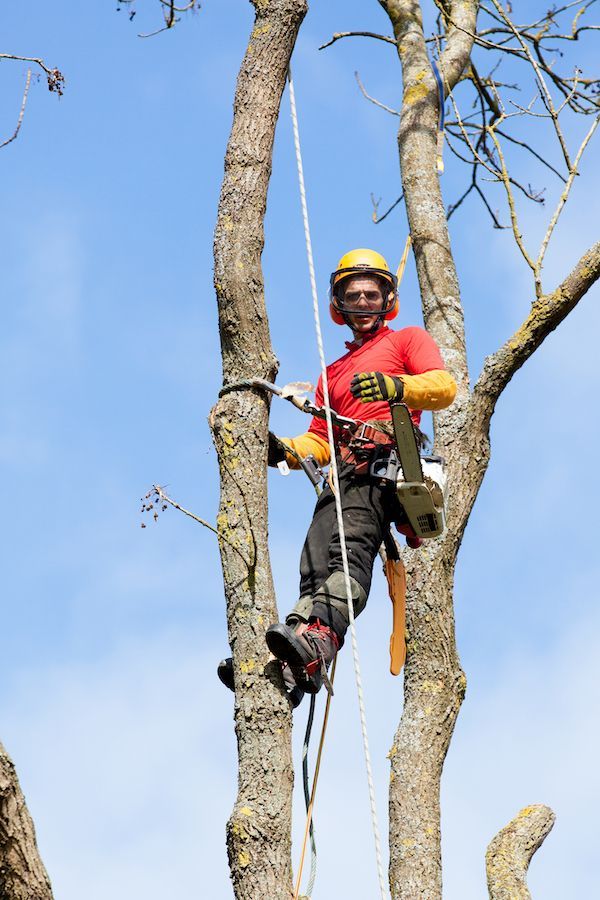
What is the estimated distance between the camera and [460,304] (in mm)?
5789

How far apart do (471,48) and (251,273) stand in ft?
12.8

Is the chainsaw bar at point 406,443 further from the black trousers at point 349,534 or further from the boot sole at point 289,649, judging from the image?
the boot sole at point 289,649

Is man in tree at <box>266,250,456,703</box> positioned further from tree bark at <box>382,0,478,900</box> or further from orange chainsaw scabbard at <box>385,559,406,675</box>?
tree bark at <box>382,0,478,900</box>

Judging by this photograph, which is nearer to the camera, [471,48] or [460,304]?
[460,304]

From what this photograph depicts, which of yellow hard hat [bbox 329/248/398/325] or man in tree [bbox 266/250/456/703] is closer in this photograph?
man in tree [bbox 266/250/456/703]

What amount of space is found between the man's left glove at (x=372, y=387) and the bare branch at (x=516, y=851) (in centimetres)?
177

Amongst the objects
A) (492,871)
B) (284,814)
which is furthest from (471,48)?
(284,814)

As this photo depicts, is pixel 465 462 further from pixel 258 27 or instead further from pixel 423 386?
pixel 258 27

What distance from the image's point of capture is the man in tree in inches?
149

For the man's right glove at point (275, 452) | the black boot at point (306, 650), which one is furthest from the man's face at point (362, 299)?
the black boot at point (306, 650)

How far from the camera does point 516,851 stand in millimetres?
4500

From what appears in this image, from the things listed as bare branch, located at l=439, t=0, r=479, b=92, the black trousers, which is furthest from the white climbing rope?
bare branch, located at l=439, t=0, r=479, b=92

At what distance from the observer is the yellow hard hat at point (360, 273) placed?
15.5 ft

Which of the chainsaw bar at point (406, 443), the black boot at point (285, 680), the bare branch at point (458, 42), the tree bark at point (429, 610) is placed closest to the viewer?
the black boot at point (285, 680)
